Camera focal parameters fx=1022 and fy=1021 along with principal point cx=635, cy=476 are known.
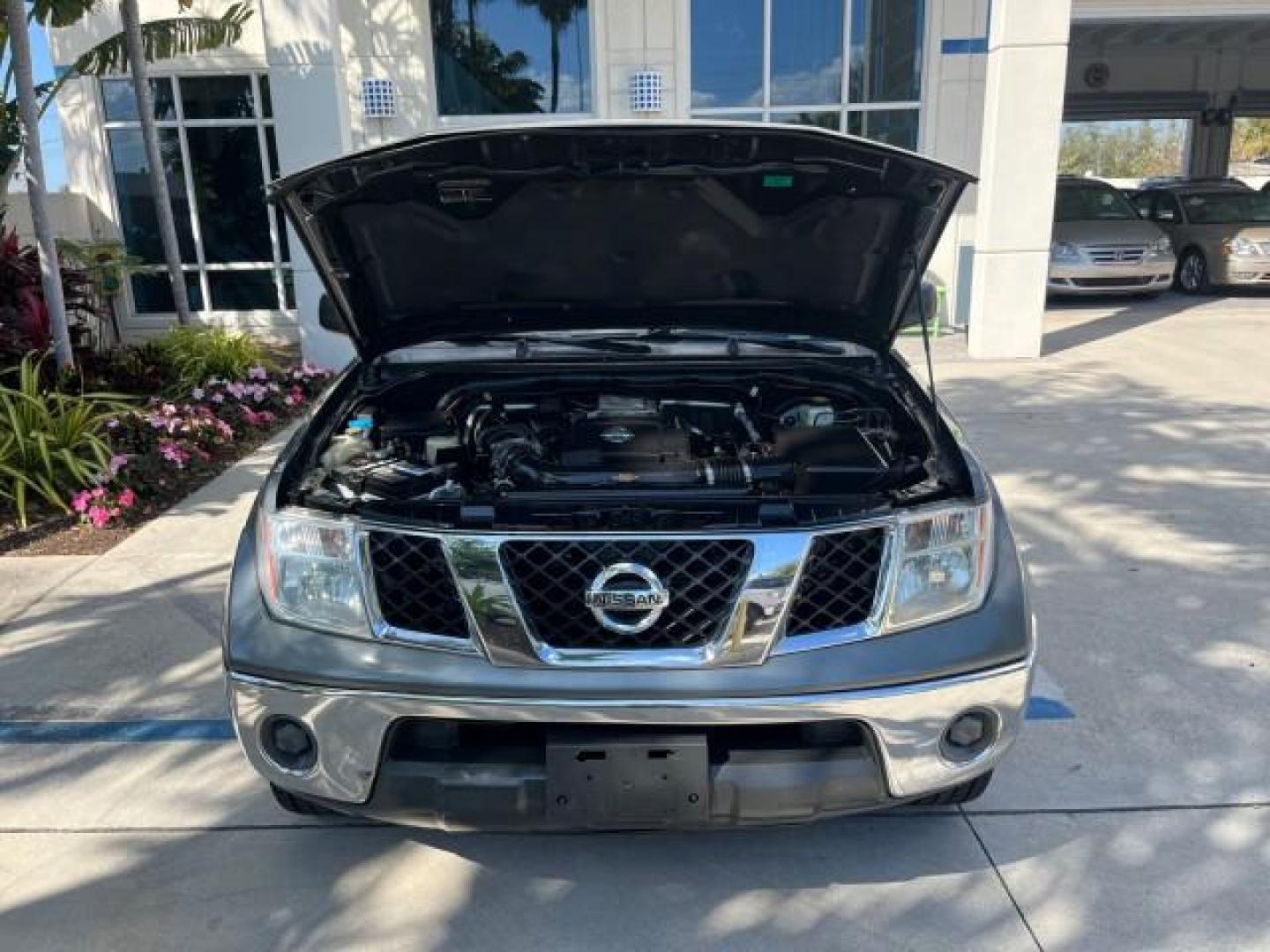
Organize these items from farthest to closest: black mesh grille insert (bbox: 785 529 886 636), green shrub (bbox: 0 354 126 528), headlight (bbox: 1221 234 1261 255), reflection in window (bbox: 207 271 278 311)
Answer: headlight (bbox: 1221 234 1261 255) < reflection in window (bbox: 207 271 278 311) < green shrub (bbox: 0 354 126 528) < black mesh grille insert (bbox: 785 529 886 636)

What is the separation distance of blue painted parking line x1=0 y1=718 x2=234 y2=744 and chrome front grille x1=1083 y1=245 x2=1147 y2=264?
12.5 metres

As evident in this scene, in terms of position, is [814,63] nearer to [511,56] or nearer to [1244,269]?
[511,56]

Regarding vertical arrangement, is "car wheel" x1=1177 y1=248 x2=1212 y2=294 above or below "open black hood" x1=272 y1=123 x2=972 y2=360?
below

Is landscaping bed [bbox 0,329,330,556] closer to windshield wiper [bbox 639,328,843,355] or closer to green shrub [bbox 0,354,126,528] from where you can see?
green shrub [bbox 0,354,126,528]

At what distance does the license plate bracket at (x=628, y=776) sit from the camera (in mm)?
2250

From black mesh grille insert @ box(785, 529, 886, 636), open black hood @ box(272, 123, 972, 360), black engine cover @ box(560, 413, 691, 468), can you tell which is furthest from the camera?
black engine cover @ box(560, 413, 691, 468)

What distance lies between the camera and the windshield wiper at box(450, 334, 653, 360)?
3.37 m

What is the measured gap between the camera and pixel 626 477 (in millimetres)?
2885

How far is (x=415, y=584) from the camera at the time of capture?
7.84 ft

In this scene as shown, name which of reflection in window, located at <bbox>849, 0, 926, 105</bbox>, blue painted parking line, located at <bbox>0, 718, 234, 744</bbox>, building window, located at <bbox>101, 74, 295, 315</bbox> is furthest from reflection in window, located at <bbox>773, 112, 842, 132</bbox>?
blue painted parking line, located at <bbox>0, 718, 234, 744</bbox>

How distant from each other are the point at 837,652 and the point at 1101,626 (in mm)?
2305

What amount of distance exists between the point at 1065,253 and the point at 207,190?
34.2 feet

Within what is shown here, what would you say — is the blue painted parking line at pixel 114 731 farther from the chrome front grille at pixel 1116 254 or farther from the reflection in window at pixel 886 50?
the chrome front grille at pixel 1116 254

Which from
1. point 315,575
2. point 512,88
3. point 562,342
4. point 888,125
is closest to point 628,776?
point 315,575
